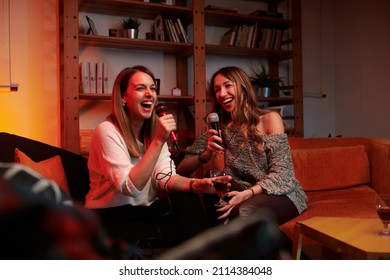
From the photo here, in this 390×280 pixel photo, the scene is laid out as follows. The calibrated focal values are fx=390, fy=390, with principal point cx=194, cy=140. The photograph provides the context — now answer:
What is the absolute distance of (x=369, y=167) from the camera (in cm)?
204

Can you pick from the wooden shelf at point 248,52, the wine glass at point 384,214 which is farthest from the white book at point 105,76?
the wine glass at point 384,214

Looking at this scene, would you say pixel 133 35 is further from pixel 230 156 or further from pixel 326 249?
pixel 326 249

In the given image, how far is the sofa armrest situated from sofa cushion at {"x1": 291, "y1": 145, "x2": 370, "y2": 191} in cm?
4

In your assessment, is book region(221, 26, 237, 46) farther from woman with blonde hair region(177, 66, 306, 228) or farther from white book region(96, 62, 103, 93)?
woman with blonde hair region(177, 66, 306, 228)

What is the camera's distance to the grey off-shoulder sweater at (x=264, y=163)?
1465mm

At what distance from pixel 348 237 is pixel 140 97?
743 mm

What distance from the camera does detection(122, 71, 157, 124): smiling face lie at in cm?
126

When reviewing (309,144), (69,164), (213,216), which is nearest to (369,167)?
(309,144)

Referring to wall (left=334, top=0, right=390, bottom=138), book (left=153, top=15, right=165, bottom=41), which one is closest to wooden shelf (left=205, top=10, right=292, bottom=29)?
book (left=153, top=15, right=165, bottom=41)

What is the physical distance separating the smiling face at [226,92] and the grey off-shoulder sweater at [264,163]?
99mm

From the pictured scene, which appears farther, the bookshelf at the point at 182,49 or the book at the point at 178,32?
the book at the point at 178,32

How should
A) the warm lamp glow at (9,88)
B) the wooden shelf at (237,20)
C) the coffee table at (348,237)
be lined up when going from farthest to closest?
the wooden shelf at (237,20) < the warm lamp glow at (9,88) < the coffee table at (348,237)

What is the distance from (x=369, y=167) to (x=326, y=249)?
1182 millimetres

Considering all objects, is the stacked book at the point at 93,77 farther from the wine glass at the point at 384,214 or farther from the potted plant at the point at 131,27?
the wine glass at the point at 384,214
